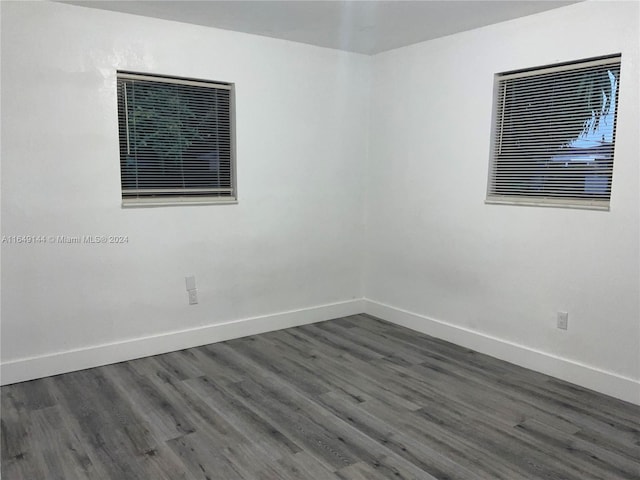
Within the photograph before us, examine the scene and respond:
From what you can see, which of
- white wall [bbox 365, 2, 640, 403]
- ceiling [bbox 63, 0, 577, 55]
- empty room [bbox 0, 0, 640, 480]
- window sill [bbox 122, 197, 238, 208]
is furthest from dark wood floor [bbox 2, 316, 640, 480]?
ceiling [bbox 63, 0, 577, 55]

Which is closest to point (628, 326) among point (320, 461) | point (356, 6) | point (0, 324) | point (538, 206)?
point (538, 206)

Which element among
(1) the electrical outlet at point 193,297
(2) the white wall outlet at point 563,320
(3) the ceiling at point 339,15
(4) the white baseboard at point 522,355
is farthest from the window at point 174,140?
(2) the white wall outlet at point 563,320

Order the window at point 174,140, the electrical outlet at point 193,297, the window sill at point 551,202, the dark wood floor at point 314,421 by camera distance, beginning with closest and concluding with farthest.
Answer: the dark wood floor at point 314,421 → the window sill at point 551,202 → the window at point 174,140 → the electrical outlet at point 193,297

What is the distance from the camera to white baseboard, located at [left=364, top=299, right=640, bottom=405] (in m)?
3.12

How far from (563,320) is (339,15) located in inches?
101

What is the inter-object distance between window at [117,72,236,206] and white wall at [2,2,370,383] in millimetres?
101

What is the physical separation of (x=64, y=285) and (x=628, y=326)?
3.61 meters

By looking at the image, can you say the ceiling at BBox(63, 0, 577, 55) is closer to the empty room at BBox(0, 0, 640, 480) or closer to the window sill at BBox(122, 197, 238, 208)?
the empty room at BBox(0, 0, 640, 480)

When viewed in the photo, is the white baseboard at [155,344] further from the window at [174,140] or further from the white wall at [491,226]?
the window at [174,140]

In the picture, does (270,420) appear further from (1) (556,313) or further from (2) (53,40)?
(2) (53,40)

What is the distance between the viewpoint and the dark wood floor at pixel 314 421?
2.39m

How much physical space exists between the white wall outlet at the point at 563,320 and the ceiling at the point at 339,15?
6.50ft

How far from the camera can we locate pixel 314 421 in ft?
9.25

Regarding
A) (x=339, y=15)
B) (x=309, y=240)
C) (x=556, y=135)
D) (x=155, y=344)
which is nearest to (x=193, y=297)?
(x=155, y=344)
